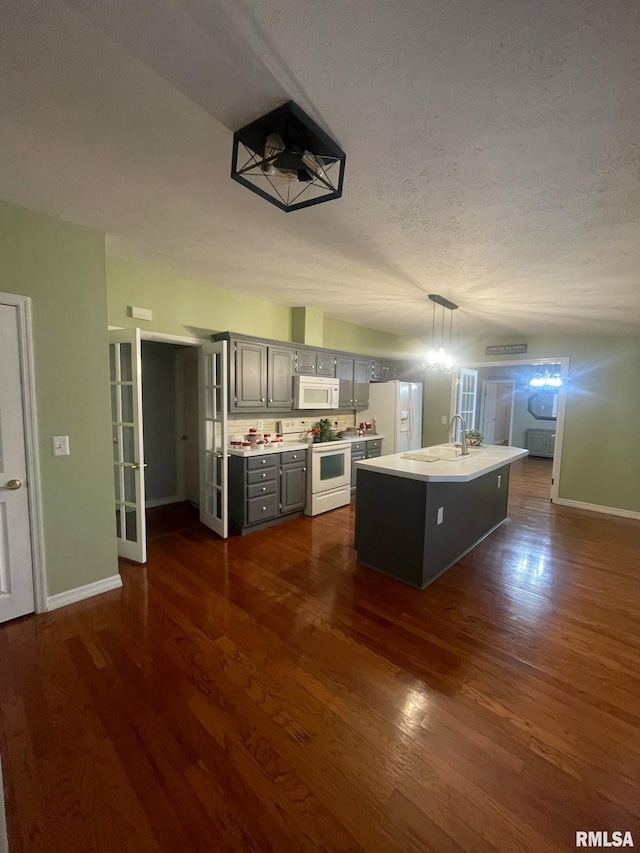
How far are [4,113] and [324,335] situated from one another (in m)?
3.99

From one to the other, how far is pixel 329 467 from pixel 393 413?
160 centimetres

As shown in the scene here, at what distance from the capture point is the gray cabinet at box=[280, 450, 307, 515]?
13.1 feet

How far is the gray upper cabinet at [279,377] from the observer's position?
13.3 ft

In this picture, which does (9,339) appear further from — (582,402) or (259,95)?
(582,402)

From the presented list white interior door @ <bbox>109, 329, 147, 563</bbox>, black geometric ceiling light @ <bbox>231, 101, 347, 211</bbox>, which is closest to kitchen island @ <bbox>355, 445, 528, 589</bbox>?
white interior door @ <bbox>109, 329, 147, 563</bbox>

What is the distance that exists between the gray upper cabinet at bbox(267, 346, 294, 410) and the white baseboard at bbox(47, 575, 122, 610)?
7.42 feet

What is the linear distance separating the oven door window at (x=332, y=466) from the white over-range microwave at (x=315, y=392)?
2.28 feet

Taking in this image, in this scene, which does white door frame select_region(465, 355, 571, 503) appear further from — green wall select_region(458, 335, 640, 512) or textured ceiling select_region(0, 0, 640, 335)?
textured ceiling select_region(0, 0, 640, 335)

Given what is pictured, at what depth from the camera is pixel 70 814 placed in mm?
1218

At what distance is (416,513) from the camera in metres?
2.68

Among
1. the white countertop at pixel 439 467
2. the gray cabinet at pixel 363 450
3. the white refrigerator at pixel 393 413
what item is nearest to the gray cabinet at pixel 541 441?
the white refrigerator at pixel 393 413

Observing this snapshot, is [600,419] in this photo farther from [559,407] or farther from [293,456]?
[293,456]

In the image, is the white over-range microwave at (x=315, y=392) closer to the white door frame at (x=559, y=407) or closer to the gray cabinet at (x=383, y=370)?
the gray cabinet at (x=383, y=370)

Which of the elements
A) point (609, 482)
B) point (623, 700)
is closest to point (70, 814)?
point (623, 700)
